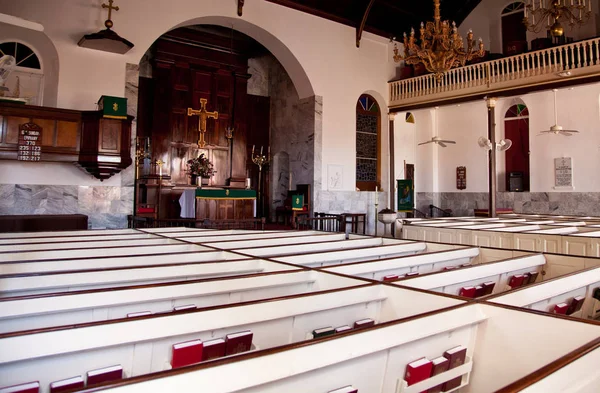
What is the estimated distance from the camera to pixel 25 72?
7605mm

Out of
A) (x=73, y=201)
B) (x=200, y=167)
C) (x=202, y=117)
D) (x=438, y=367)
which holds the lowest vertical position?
(x=438, y=367)

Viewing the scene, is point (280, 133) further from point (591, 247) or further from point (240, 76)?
point (591, 247)

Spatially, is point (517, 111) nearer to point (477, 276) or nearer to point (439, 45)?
point (439, 45)

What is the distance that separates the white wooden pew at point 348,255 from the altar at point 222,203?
5080 mm

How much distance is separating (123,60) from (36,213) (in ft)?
9.69

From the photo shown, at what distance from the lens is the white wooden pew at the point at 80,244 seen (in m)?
2.84

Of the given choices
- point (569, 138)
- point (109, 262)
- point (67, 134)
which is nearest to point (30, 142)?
point (67, 134)

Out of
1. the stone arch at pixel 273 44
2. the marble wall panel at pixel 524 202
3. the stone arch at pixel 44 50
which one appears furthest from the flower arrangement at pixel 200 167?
the marble wall panel at pixel 524 202

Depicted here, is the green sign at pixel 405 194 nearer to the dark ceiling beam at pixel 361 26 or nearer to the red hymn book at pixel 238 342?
the dark ceiling beam at pixel 361 26

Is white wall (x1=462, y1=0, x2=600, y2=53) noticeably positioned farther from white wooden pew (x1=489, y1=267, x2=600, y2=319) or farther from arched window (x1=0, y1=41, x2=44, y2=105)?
white wooden pew (x1=489, y1=267, x2=600, y2=319)

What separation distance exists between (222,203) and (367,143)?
208 inches

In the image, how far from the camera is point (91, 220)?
729 centimetres

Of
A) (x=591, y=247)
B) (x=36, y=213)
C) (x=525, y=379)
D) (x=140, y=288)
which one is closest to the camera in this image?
(x=525, y=379)

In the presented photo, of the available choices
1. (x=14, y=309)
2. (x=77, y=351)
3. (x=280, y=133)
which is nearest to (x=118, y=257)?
(x=14, y=309)
